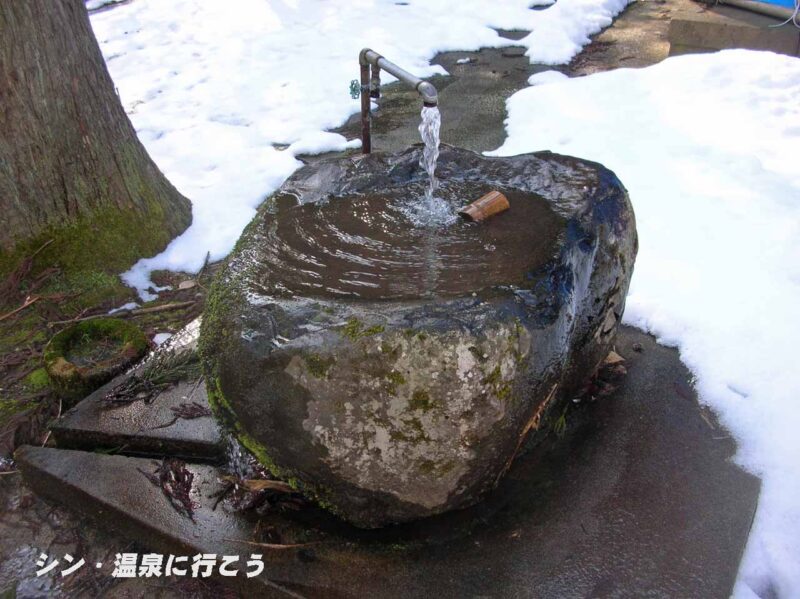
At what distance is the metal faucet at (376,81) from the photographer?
2.62 meters

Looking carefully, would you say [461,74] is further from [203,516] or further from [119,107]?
[203,516]

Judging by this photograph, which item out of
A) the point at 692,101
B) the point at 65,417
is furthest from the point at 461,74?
the point at 65,417

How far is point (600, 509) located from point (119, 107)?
350 cm

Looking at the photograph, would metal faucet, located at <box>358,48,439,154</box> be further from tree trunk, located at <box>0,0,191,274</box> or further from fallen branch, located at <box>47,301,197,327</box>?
tree trunk, located at <box>0,0,191,274</box>

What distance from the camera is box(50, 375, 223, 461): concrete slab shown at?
2590 mm

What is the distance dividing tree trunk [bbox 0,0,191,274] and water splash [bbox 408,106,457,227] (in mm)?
2041

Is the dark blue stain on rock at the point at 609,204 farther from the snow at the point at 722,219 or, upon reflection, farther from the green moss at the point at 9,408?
the green moss at the point at 9,408

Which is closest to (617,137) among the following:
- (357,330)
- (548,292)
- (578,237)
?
(578,237)

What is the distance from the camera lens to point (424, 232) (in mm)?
2551

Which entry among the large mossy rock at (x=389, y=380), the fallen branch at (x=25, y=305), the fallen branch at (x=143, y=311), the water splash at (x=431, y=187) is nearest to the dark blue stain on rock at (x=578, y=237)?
the large mossy rock at (x=389, y=380)

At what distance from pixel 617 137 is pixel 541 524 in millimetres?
3896

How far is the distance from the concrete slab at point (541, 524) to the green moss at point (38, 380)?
60 cm

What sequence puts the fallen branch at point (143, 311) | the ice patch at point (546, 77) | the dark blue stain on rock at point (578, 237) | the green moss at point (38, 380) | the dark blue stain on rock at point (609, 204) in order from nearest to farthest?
the dark blue stain on rock at point (578, 237), the dark blue stain on rock at point (609, 204), the green moss at point (38, 380), the fallen branch at point (143, 311), the ice patch at point (546, 77)

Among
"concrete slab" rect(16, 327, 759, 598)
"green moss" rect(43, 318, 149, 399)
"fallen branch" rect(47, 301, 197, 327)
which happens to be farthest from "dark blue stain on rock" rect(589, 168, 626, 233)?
"fallen branch" rect(47, 301, 197, 327)
